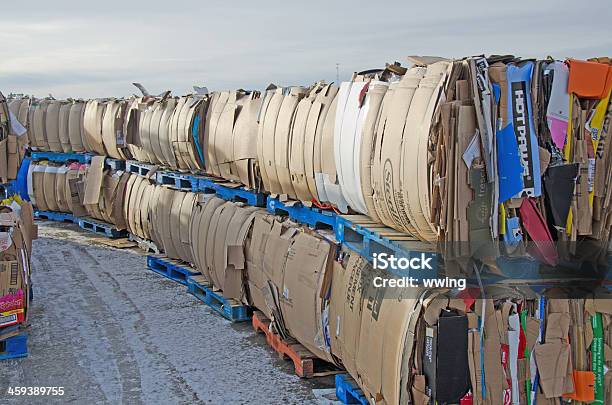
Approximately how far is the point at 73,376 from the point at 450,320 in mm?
3101

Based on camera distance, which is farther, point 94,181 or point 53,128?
point 53,128

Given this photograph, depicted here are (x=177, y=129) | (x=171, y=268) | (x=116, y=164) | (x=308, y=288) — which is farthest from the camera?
(x=116, y=164)

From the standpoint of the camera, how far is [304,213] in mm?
5215

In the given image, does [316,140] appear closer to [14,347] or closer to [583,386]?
[583,386]

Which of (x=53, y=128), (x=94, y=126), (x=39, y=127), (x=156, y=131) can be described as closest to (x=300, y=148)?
(x=156, y=131)

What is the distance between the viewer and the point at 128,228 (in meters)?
9.75

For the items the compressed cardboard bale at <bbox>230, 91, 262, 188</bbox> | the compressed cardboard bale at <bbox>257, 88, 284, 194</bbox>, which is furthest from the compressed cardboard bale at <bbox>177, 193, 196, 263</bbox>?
the compressed cardboard bale at <bbox>257, 88, 284, 194</bbox>

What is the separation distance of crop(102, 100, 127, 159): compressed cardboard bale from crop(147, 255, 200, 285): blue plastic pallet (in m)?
2.21

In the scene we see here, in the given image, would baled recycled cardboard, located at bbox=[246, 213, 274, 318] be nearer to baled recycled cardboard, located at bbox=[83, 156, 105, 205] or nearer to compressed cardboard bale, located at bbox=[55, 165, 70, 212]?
baled recycled cardboard, located at bbox=[83, 156, 105, 205]

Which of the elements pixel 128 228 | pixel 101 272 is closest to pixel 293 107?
pixel 101 272

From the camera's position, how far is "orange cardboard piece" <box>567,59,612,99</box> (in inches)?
126

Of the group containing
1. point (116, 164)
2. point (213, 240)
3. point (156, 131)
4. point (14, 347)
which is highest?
point (156, 131)

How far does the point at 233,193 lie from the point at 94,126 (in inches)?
184

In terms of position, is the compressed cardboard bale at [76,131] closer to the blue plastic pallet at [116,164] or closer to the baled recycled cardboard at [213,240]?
the blue plastic pallet at [116,164]
